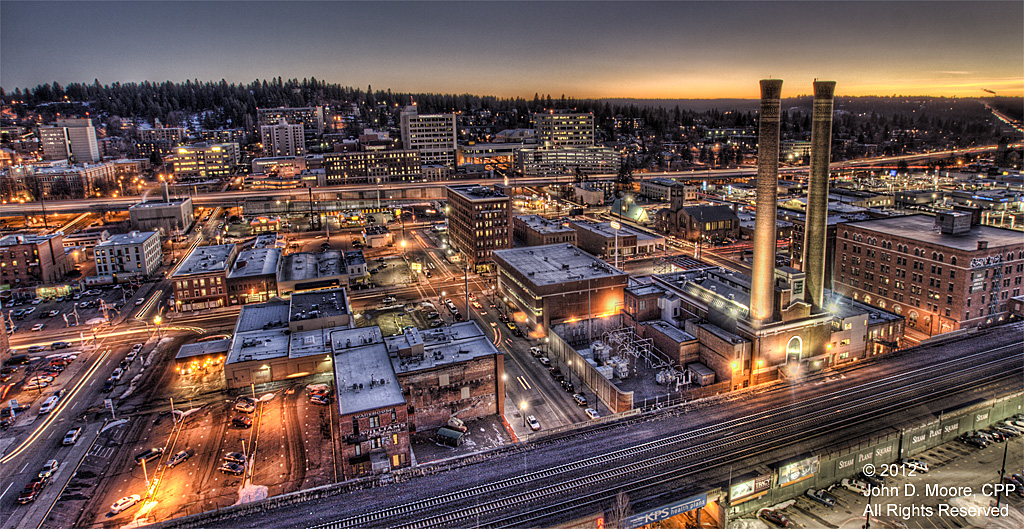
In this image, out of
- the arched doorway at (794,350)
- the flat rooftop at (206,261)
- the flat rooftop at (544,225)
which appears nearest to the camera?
the arched doorway at (794,350)

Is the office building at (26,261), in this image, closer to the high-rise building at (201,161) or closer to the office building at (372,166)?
the office building at (372,166)

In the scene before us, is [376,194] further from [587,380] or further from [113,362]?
[587,380]

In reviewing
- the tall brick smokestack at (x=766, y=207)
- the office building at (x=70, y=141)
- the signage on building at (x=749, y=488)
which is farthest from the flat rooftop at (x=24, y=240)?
the office building at (x=70, y=141)

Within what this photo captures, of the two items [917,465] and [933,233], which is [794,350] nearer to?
[917,465]

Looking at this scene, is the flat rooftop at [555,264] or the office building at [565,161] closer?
the flat rooftop at [555,264]

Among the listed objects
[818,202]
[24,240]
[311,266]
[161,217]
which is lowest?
[311,266]

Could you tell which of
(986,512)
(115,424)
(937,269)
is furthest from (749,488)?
(115,424)
